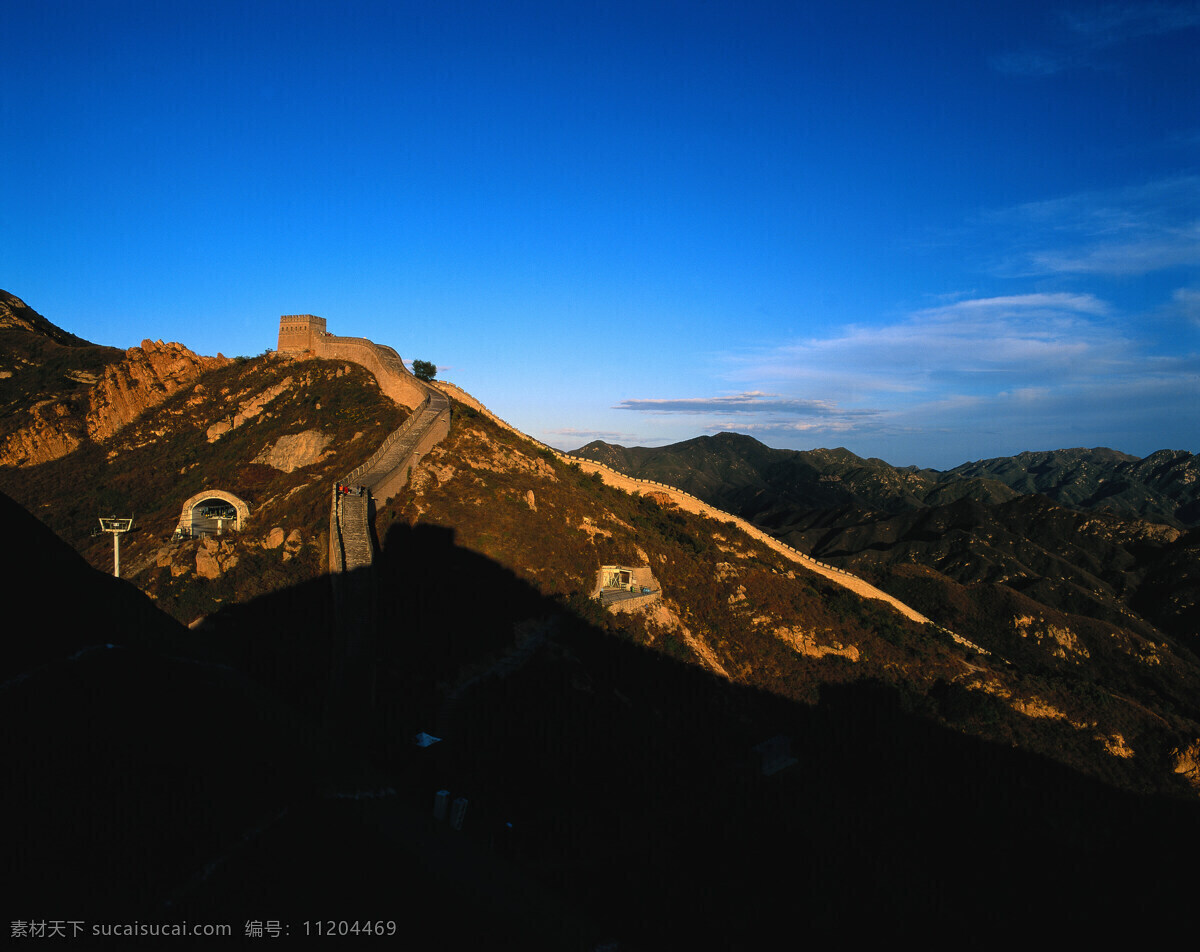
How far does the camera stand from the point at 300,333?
133 feet

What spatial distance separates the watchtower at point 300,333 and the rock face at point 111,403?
22.0ft

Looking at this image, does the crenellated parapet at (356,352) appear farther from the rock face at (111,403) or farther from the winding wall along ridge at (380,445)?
the rock face at (111,403)

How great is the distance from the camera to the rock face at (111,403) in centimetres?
3609

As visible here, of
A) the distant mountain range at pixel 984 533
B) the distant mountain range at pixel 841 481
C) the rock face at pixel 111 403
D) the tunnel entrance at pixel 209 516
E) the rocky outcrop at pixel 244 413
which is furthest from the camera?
the distant mountain range at pixel 841 481

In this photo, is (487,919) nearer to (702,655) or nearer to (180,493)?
(702,655)

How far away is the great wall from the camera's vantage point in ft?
70.5

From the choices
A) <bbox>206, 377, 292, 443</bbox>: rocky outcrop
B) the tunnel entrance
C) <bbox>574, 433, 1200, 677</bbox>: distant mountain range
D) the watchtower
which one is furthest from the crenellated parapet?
<bbox>574, 433, 1200, 677</bbox>: distant mountain range

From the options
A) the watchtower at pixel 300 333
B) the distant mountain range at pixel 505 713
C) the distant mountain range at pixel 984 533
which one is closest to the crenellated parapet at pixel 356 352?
the watchtower at pixel 300 333

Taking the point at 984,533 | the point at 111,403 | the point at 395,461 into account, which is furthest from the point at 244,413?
the point at 984,533

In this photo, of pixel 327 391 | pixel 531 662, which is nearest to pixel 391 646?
pixel 531 662

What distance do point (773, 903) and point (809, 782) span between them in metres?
6.73

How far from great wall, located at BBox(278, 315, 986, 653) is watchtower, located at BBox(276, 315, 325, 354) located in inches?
0.5

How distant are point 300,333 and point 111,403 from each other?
11.5m

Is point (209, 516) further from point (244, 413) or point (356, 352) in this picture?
point (356, 352)
